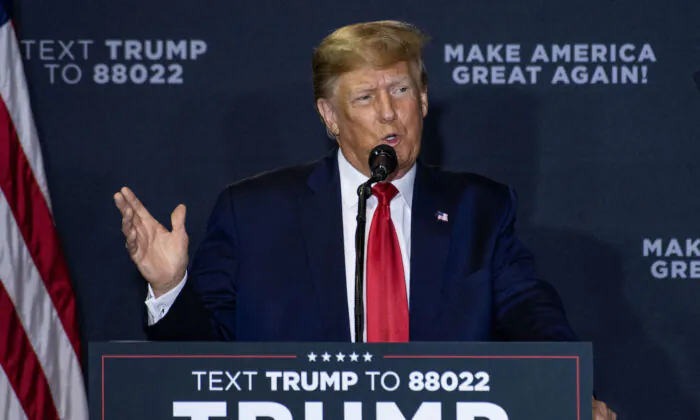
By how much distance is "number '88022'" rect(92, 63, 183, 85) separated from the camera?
3.44 meters

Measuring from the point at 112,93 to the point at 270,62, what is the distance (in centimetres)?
55

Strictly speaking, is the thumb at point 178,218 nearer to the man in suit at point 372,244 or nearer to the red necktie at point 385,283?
the man in suit at point 372,244

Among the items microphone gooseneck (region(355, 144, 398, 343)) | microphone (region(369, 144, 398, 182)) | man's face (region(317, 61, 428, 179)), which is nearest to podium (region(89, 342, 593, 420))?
microphone gooseneck (region(355, 144, 398, 343))

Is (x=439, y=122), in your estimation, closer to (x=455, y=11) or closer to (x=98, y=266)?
(x=455, y=11)

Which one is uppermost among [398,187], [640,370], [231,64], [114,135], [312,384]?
[231,64]

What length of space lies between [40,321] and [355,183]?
121cm

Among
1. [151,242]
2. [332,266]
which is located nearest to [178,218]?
[151,242]

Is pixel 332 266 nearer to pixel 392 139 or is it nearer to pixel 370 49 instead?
pixel 392 139

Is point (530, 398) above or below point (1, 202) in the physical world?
below

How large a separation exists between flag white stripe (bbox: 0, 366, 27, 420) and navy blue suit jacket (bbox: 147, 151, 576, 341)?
89 centimetres

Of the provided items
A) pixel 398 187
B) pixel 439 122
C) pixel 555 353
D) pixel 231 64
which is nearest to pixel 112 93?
pixel 231 64

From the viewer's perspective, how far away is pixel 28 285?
312 cm

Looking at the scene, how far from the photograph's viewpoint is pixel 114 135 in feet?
11.3

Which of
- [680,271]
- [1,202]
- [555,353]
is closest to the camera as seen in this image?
[555,353]
